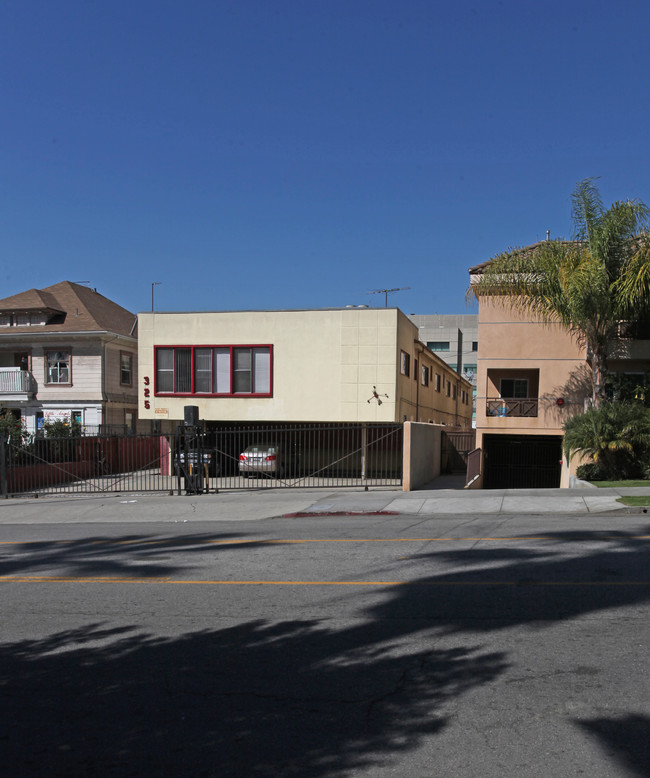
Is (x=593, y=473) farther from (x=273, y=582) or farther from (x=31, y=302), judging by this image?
(x=31, y=302)

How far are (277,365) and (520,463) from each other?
11329 millimetres

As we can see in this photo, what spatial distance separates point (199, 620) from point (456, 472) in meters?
24.0

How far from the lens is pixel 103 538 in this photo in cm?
1309

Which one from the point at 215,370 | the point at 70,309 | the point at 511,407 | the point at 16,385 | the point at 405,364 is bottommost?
the point at 511,407

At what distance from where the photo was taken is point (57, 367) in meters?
32.3

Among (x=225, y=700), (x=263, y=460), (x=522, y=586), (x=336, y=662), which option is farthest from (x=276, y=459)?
(x=225, y=700)

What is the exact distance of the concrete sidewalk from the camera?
14.7 m

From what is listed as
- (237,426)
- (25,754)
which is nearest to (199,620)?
(25,754)

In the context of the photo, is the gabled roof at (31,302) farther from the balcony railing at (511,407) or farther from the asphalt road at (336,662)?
the asphalt road at (336,662)

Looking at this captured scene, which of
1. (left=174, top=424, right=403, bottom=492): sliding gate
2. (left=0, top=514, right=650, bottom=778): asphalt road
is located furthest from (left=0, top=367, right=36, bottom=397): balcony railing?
(left=0, top=514, right=650, bottom=778): asphalt road

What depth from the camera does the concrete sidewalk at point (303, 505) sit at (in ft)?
48.3

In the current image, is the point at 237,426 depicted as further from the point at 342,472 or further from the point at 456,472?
the point at 456,472

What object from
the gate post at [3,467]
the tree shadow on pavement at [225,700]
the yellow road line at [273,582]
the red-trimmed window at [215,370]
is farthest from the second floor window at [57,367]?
the tree shadow on pavement at [225,700]

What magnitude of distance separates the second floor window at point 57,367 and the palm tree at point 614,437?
2291 centimetres
